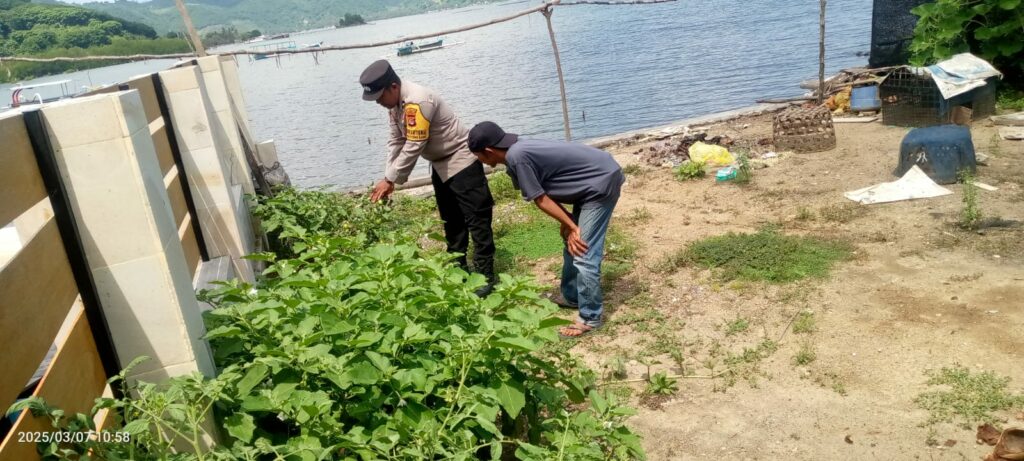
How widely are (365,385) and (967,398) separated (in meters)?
3.16

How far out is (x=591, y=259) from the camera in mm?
5098

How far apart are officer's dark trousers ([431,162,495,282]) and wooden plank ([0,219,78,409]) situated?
3.62 m

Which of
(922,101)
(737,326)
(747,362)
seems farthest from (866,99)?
(747,362)

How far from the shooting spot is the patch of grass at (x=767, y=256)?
5707mm

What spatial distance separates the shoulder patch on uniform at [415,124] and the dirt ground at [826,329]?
1.72 m

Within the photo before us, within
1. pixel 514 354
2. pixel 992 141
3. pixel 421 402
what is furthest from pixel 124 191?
pixel 992 141

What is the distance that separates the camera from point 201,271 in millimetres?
4445

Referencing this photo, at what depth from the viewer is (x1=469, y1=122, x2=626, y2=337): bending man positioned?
486cm

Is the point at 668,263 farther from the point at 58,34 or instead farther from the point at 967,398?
the point at 58,34

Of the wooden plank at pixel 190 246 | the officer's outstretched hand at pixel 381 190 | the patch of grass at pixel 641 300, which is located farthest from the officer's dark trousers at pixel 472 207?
the wooden plank at pixel 190 246

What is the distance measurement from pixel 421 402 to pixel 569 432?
1.76ft

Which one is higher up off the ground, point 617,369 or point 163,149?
point 163,149

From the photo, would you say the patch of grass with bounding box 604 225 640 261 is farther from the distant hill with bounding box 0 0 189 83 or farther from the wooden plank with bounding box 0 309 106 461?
the distant hill with bounding box 0 0 189 83

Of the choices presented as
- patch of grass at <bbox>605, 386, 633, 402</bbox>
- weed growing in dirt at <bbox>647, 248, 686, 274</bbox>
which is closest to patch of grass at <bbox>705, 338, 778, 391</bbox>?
patch of grass at <bbox>605, 386, 633, 402</bbox>
